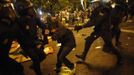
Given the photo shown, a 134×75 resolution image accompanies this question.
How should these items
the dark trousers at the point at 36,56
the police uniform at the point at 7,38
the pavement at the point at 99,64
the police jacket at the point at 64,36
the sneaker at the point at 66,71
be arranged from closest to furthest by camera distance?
the police uniform at the point at 7,38
the dark trousers at the point at 36,56
the sneaker at the point at 66,71
the pavement at the point at 99,64
the police jacket at the point at 64,36

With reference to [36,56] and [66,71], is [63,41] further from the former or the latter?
[36,56]

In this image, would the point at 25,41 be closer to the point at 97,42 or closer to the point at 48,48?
the point at 48,48

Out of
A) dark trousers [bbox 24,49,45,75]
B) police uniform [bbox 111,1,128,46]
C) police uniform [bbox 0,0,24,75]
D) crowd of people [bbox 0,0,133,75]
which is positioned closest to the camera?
police uniform [bbox 0,0,24,75]

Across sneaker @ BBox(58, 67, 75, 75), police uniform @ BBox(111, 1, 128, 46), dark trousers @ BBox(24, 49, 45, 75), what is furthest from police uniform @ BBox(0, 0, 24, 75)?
police uniform @ BBox(111, 1, 128, 46)

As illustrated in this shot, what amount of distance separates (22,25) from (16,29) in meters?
0.96

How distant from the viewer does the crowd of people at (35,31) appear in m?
7.08

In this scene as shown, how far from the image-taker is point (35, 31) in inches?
428

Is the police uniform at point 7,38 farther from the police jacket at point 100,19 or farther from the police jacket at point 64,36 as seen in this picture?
the police jacket at point 100,19

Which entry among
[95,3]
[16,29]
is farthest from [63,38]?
[16,29]

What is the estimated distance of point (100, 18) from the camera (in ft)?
37.9

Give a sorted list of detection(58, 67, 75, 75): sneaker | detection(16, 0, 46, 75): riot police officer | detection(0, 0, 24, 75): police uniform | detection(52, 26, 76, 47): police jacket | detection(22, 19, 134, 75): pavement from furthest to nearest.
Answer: detection(52, 26, 76, 47): police jacket < detection(22, 19, 134, 75): pavement < detection(58, 67, 75, 75): sneaker < detection(16, 0, 46, 75): riot police officer < detection(0, 0, 24, 75): police uniform

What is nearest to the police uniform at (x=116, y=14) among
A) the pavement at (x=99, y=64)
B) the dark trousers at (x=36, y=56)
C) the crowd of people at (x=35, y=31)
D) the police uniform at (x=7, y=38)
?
the crowd of people at (x=35, y=31)

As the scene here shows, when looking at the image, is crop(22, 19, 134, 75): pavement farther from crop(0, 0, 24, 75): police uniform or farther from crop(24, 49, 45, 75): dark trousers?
crop(0, 0, 24, 75): police uniform

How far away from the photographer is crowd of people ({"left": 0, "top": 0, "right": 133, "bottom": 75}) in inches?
279
